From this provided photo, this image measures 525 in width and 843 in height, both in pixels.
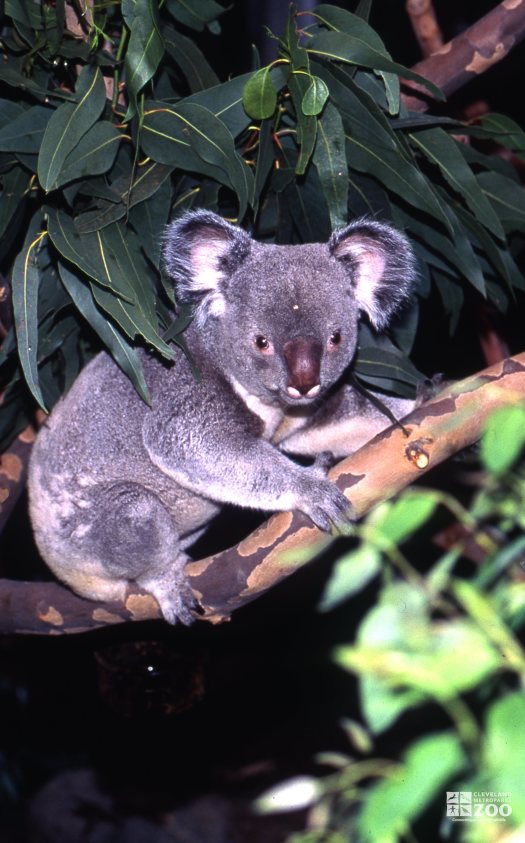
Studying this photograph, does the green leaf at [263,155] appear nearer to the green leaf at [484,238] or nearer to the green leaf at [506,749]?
the green leaf at [484,238]

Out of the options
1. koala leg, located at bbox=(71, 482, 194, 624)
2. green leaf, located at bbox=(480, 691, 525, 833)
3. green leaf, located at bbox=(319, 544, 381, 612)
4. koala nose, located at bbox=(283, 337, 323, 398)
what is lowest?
koala leg, located at bbox=(71, 482, 194, 624)

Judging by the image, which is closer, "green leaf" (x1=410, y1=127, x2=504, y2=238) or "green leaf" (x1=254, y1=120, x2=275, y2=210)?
"green leaf" (x1=254, y1=120, x2=275, y2=210)

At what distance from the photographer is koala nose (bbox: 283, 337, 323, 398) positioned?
6.66 ft

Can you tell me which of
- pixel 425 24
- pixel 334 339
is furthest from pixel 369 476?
pixel 425 24

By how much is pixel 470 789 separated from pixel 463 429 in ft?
4.65

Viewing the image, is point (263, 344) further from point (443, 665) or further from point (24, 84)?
point (443, 665)

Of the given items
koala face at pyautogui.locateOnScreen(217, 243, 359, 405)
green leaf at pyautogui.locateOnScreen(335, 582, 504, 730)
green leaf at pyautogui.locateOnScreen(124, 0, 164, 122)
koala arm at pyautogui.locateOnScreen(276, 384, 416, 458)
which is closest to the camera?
green leaf at pyautogui.locateOnScreen(335, 582, 504, 730)

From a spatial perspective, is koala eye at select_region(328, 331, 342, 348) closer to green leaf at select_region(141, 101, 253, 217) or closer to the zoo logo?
green leaf at select_region(141, 101, 253, 217)

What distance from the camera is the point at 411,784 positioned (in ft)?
1.60

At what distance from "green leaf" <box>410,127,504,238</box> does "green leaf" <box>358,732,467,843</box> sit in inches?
73.1

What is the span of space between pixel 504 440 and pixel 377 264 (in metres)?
1.93

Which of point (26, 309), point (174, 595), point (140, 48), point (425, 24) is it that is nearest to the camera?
point (140, 48)

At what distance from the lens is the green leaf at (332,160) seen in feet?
6.68

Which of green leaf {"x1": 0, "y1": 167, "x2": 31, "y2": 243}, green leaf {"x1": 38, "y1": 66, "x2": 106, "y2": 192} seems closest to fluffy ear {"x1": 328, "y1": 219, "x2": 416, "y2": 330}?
green leaf {"x1": 38, "y1": 66, "x2": 106, "y2": 192}
